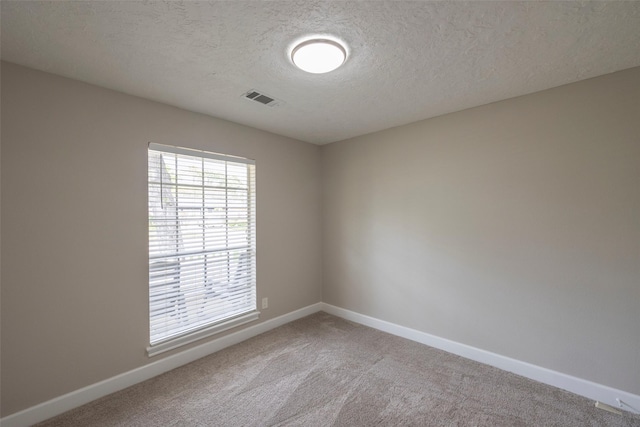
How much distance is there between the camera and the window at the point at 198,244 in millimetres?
2455

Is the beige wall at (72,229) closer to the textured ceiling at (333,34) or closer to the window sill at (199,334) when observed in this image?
the window sill at (199,334)

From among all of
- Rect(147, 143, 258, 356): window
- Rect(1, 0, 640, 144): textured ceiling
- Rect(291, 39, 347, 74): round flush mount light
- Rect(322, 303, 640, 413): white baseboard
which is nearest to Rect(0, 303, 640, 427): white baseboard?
Rect(322, 303, 640, 413): white baseboard

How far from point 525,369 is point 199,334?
3.01 metres

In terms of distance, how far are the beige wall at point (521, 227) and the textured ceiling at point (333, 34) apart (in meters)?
0.33

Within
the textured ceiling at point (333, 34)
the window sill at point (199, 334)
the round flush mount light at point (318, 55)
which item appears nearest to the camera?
the textured ceiling at point (333, 34)

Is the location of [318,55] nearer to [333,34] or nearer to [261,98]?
[333,34]

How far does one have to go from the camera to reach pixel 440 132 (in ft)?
9.32

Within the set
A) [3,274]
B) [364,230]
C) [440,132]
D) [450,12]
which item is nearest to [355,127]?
[440,132]

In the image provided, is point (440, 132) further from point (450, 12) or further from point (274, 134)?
point (274, 134)

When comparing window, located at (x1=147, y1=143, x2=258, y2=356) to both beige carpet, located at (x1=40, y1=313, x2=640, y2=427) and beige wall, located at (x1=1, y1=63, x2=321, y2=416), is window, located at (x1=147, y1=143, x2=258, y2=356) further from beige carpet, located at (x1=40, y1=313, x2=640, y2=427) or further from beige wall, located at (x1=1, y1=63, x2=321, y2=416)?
beige carpet, located at (x1=40, y1=313, x2=640, y2=427)

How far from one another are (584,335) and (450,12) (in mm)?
2541

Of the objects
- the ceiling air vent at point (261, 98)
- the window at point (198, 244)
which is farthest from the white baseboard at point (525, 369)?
the ceiling air vent at point (261, 98)

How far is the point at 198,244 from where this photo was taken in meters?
2.71

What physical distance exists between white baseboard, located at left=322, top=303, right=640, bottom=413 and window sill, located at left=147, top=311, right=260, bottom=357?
4.91 feet
